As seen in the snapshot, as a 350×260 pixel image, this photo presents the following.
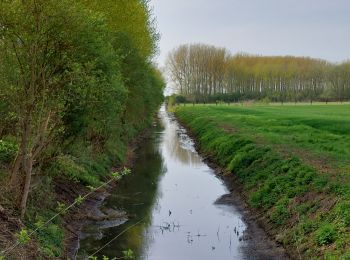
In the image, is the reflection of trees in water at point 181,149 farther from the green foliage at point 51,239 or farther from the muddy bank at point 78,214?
the green foliage at point 51,239

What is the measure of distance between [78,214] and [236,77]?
390ft

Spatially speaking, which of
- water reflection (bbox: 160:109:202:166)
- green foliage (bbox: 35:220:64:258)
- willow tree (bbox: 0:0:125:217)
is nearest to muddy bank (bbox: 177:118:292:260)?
green foliage (bbox: 35:220:64:258)

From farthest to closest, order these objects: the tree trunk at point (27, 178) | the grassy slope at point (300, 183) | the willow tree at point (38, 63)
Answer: the grassy slope at point (300, 183) → the tree trunk at point (27, 178) → the willow tree at point (38, 63)

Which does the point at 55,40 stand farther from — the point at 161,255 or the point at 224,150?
the point at 224,150

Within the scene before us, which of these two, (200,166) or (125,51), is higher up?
(125,51)

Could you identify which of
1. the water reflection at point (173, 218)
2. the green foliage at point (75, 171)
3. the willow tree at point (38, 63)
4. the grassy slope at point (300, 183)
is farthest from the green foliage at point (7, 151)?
the grassy slope at point (300, 183)

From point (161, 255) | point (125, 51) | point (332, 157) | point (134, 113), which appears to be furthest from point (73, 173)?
point (134, 113)

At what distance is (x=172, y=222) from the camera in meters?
16.3

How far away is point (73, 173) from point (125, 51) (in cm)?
1285

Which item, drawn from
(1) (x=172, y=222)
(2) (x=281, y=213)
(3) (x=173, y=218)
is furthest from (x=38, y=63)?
(2) (x=281, y=213)

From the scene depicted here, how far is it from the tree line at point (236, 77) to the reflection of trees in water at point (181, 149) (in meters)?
78.3

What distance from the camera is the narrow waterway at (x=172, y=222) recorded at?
13.6 meters

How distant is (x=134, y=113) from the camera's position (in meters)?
36.5


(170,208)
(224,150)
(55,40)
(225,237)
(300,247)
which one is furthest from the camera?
(224,150)
